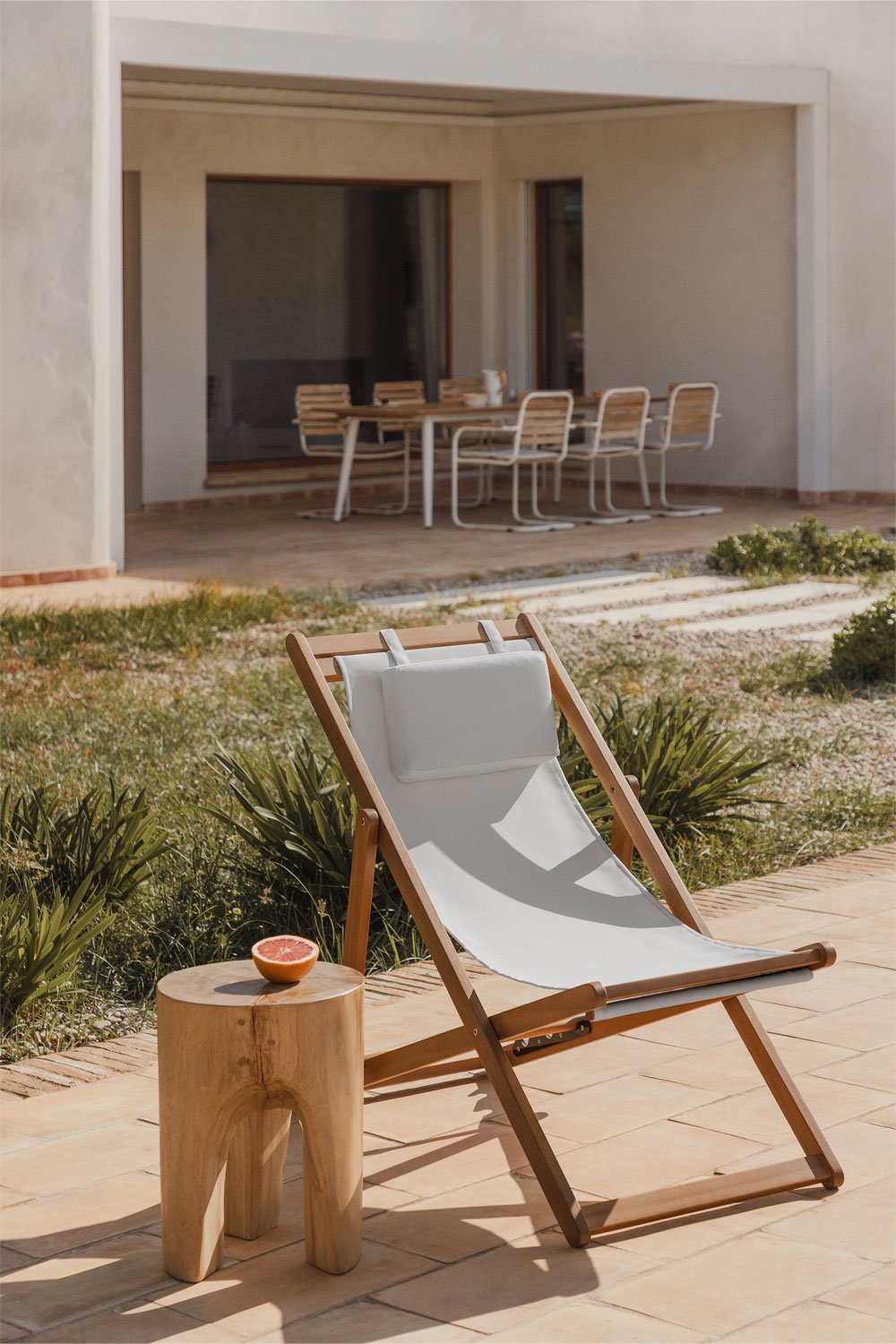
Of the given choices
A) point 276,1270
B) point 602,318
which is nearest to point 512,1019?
point 276,1270

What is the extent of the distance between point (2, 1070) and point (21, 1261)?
0.92 meters

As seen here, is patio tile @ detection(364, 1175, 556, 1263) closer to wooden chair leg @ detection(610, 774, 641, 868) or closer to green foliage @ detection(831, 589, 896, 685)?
wooden chair leg @ detection(610, 774, 641, 868)

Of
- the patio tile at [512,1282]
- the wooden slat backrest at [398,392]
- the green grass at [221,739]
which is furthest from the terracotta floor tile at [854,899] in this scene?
the wooden slat backrest at [398,392]

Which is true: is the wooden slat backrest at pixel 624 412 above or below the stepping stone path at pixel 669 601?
above

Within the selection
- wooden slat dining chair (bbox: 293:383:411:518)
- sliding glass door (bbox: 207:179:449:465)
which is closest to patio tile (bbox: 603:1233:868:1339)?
wooden slat dining chair (bbox: 293:383:411:518)

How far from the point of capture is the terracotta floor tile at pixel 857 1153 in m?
3.08

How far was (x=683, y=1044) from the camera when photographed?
12.3 ft

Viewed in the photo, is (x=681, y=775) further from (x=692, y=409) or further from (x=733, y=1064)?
(x=692, y=409)

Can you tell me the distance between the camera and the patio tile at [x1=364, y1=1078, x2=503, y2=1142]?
3.32 m

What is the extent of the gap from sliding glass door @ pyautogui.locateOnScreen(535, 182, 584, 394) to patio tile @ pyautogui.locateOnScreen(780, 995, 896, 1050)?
13.4 m

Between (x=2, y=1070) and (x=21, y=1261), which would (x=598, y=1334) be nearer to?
(x=21, y=1261)

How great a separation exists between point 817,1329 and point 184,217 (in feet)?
43.7

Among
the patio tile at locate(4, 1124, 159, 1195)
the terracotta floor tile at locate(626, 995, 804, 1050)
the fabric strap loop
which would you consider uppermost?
the fabric strap loop

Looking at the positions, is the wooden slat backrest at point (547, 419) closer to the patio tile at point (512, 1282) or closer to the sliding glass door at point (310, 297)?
the sliding glass door at point (310, 297)
